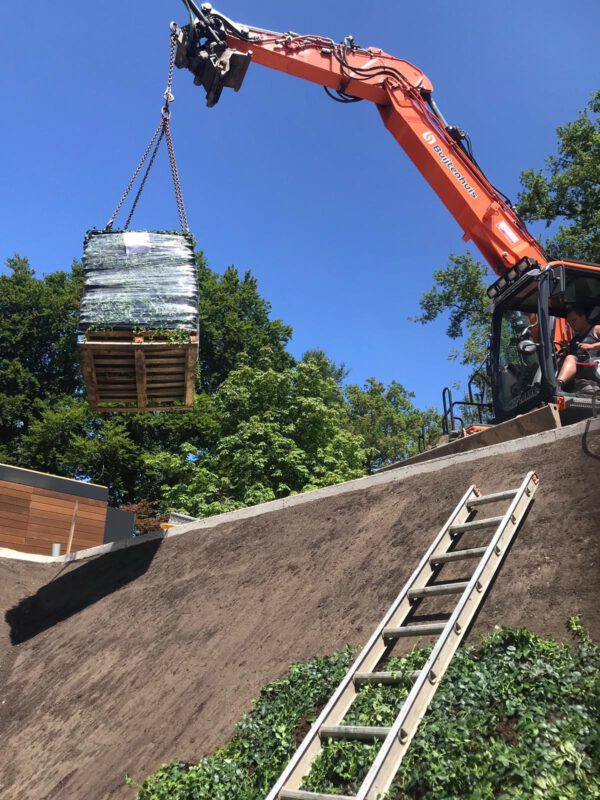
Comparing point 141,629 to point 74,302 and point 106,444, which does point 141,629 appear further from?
point 74,302

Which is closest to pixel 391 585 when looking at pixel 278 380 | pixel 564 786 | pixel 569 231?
pixel 564 786

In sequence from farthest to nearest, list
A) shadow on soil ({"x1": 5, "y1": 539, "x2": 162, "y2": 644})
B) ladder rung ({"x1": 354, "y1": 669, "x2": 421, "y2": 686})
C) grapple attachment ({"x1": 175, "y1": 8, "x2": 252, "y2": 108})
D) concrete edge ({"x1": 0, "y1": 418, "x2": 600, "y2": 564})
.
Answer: shadow on soil ({"x1": 5, "y1": 539, "x2": 162, "y2": 644}) → grapple attachment ({"x1": 175, "y1": 8, "x2": 252, "y2": 108}) → concrete edge ({"x1": 0, "y1": 418, "x2": 600, "y2": 564}) → ladder rung ({"x1": 354, "y1": 669, "x2": 421, "y2": 686})

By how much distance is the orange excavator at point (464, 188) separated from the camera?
28.7 feet

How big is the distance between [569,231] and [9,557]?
2075 centimetres

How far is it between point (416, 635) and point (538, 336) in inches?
213

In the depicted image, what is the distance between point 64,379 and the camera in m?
31.4

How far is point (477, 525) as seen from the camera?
5.78 meters

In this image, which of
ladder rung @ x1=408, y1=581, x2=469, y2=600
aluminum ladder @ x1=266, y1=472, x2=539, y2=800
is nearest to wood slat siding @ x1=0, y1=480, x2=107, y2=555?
aluminum ladder @ x1=266, y1=472, x2=539, y2=800

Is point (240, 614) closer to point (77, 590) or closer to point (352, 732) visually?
point (352, 732)

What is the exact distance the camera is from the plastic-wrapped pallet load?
830cm

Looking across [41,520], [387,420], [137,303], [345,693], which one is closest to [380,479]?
[137,303]

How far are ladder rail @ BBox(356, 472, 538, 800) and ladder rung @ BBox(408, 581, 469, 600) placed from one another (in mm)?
110

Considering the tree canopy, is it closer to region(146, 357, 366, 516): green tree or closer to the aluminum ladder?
region(146, 357, 366, 516): green tree

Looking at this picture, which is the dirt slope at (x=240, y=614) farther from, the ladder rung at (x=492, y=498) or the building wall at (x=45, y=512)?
the building wall at (x=45, y=512)
